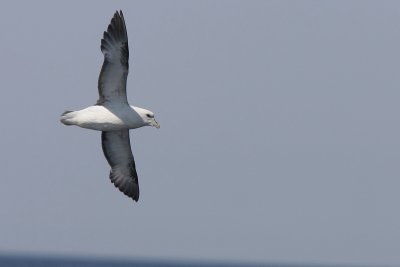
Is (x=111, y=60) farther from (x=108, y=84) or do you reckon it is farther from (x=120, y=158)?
(x=120, y=158)

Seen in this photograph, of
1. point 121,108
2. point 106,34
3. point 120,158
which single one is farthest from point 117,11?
point 120,158

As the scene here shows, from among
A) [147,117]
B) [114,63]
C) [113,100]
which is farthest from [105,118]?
[114,63]

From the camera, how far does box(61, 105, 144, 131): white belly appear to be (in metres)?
30.5

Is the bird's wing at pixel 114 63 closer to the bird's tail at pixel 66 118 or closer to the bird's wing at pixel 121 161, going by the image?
the bird's tail at pixel 66 118

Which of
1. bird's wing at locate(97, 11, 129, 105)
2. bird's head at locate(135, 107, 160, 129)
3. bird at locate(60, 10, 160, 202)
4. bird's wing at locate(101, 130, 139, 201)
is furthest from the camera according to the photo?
bird's wing at locate(101, 130, 139, 201)

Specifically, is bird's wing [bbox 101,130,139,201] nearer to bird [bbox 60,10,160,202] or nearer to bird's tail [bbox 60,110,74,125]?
bird [bbox 60,10,160,202]

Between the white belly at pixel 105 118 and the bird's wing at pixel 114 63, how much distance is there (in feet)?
1.70

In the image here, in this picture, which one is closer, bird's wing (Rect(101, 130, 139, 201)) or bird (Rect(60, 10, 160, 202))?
bird (Rect(60, 10, 160, 202))

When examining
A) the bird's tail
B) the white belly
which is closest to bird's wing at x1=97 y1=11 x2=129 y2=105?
the white belly

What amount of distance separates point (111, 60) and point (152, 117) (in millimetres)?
2235

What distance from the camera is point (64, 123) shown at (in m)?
30.6

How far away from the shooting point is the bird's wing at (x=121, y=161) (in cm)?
3422

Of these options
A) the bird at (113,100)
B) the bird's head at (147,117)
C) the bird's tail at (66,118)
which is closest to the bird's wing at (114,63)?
the bird at (113,100)

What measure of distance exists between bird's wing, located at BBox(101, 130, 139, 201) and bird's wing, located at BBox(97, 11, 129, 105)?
9.16ft
